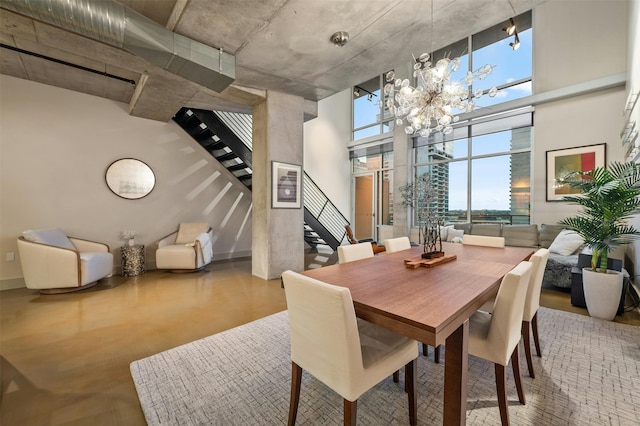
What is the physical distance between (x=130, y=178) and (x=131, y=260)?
61.1 inches

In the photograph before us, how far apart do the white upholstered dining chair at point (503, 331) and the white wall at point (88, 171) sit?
18.3ft

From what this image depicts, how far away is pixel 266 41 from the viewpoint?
2.96 m

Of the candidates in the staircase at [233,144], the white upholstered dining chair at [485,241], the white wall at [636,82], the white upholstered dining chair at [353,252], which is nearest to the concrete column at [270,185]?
the staircase at [233,144]

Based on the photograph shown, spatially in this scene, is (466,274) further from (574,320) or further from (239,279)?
(239,279)

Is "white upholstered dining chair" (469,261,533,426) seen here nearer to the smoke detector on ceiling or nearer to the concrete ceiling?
the concrete ceiling

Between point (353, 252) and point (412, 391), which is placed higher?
point (353, 252)

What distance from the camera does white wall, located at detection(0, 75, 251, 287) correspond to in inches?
155

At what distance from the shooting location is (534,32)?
210 inches

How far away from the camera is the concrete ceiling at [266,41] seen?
2479 mm

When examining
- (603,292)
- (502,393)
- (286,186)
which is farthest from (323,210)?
(502,393)

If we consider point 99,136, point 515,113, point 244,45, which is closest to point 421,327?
point 244,45

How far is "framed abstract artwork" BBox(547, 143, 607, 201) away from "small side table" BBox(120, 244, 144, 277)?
752cm

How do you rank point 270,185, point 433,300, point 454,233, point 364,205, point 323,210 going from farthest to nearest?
point 364,205 < point 323,210 < point 454,233 < point 270,185 < point 433,300

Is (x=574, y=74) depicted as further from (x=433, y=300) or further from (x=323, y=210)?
(x=433, y=300)
